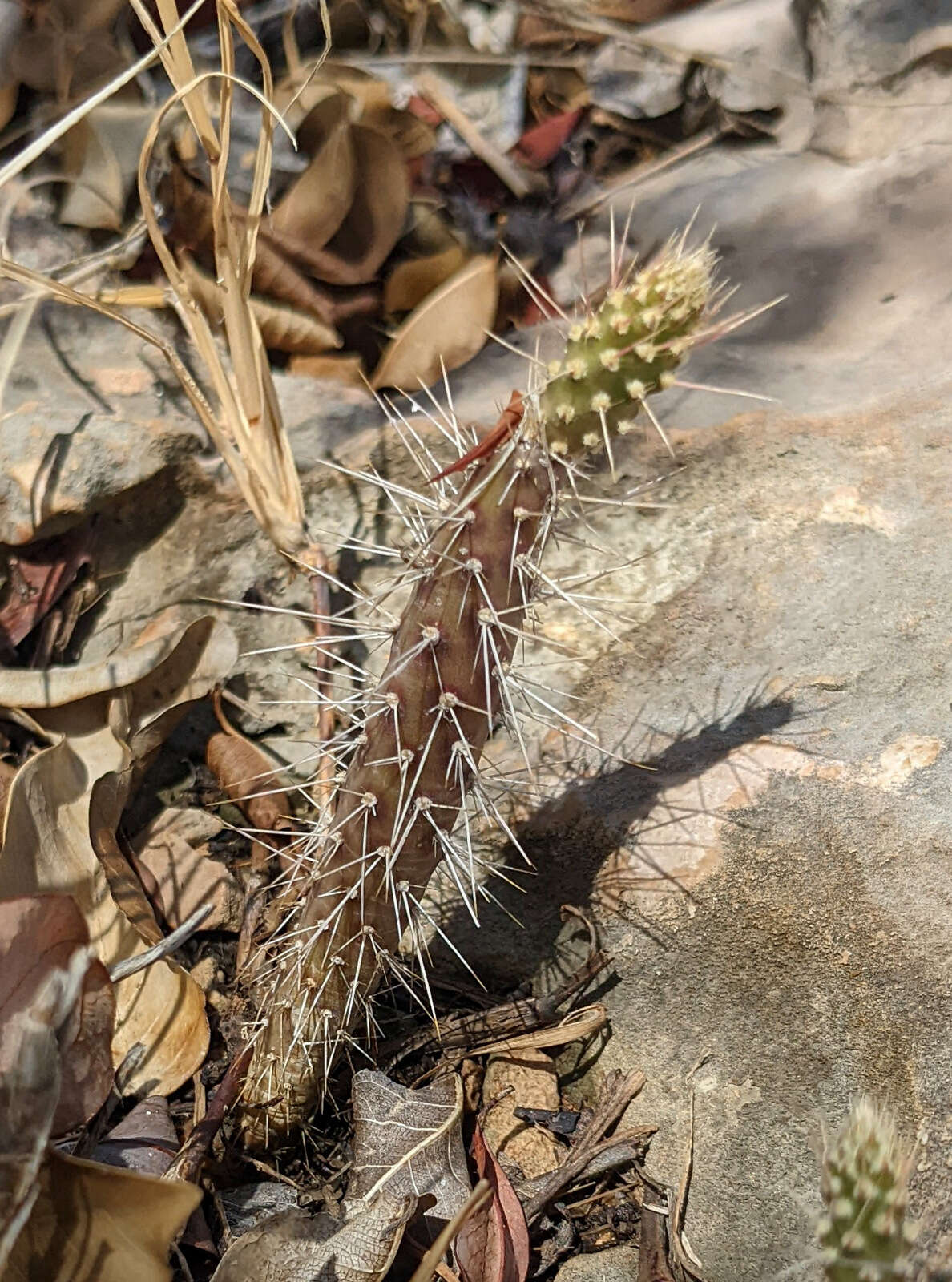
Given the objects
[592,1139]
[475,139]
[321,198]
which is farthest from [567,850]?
[475,139]

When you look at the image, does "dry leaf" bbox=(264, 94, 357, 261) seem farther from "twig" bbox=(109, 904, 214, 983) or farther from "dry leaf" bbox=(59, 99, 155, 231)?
"twig" bbox=(109, 904, 214, 983)

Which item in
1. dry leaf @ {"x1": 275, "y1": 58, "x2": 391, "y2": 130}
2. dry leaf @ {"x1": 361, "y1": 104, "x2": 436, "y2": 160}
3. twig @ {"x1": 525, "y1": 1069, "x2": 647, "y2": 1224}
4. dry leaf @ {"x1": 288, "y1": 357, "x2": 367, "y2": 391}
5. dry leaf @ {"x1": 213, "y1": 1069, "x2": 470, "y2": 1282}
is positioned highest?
dry leaf @ {"x1": 275, "y1": 58, "x2": 391, "y2": 130}

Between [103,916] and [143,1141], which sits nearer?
[143,1141]

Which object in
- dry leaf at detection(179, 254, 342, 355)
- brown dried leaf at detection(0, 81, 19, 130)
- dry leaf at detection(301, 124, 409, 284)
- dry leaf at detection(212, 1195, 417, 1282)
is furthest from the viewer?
brown dried leaf at detection(0, 81, 19, 130)

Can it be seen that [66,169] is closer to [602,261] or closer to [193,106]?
[193,106]

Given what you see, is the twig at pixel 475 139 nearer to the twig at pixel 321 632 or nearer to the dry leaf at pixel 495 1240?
the twig at pixel 321 632

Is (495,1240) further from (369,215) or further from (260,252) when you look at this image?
(369,215)

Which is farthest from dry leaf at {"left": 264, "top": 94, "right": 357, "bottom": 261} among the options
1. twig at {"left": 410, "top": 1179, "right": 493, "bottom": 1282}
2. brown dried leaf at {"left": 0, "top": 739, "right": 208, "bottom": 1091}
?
twig at {"left": 410, "top": 1179, "right": 493, "bottom": 1282}
